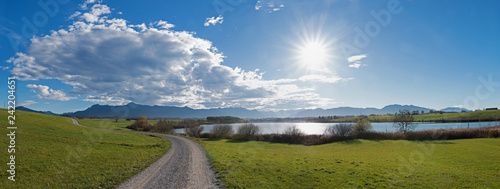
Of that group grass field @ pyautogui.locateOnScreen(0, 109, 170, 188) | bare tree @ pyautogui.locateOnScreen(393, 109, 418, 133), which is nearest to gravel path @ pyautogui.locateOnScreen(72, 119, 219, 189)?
grass field @ pyautogui.locateOnScreen(0, 109, 170, 188)

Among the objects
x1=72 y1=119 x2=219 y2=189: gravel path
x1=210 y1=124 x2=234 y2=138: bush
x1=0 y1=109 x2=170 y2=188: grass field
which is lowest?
x1=210 y1=124 x2=234 y2=138: bush

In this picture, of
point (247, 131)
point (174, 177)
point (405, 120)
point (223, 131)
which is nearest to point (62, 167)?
point (174, 177)

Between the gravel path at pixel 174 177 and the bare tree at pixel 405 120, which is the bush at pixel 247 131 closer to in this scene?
the bare tree at pixel 405 120

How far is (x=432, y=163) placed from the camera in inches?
804

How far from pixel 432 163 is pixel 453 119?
7042 inches

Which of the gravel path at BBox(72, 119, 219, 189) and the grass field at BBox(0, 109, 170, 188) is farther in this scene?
the gravel path at BBox(72, 119, 219, 189)

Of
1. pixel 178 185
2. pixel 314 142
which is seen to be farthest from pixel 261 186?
pixel 314 142

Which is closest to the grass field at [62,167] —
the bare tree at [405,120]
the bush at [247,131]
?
the bush at [247,131]

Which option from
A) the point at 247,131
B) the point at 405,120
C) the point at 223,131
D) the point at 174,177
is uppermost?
the point at 405,120

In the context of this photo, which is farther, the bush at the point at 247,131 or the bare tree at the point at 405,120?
the bush at the point at 247,131

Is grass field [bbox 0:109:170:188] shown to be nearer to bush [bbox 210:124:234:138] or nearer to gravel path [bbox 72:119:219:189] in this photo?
gravel path [bbox 72:119:219:189]

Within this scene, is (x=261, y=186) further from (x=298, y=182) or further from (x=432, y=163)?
(x=432, y=163)

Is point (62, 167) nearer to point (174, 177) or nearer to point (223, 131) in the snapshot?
point (174, 177)

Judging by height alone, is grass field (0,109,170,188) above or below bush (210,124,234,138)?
above
